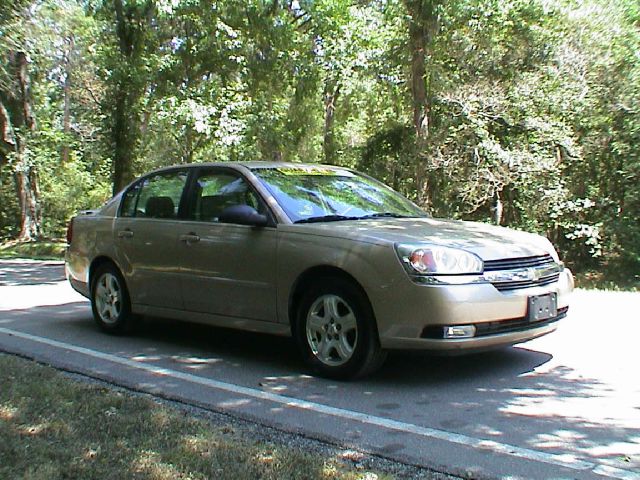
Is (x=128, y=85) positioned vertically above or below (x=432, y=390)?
above

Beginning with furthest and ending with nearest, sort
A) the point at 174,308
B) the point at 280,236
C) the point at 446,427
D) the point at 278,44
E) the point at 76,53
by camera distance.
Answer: the point at 76,53 → the point at 278,44 → the point at 174,308 → the point at 280,236 → the point at 446,427

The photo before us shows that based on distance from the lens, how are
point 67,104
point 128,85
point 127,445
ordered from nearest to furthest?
point 127,445
point 128,85
point 67,104

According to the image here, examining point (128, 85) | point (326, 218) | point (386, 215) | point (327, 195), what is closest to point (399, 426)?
point (326, 218)

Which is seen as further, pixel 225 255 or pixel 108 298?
pixel 108 298

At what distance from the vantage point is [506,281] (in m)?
5.22

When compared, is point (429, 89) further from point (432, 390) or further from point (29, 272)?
point (432, 390)

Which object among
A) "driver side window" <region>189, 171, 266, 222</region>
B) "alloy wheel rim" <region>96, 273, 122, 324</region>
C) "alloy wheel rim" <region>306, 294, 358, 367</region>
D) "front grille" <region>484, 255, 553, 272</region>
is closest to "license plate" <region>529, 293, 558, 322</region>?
"front grille" <region>484, 255, 553, 272</region>

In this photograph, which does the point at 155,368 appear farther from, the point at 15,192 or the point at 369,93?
the point at 15,192

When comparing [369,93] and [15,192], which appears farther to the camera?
[15,192]

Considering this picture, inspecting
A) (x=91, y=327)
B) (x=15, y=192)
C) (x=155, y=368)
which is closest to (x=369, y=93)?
(x=15, y=192)

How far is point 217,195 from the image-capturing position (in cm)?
659

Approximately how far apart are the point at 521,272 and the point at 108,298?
428 cm

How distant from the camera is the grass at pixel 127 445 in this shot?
11.6 feet

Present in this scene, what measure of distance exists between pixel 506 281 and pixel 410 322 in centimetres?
78
